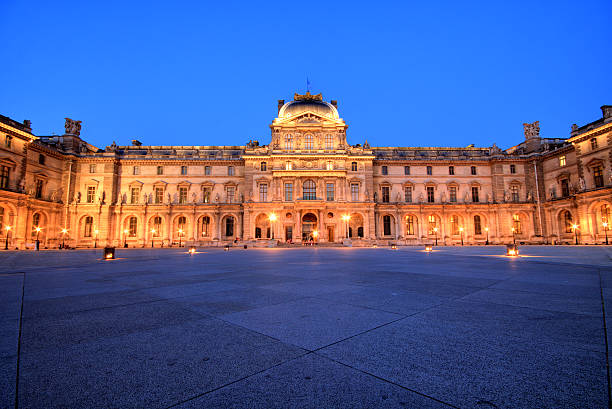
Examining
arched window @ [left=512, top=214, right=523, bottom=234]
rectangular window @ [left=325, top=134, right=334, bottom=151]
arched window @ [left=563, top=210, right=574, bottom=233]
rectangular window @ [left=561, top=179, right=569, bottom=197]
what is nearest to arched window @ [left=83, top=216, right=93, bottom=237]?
rectangular window @ [left=325, top=134, right=334, bottom=151]

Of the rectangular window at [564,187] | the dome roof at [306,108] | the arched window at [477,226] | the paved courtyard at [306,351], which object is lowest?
the paved courtyard at [306,351]

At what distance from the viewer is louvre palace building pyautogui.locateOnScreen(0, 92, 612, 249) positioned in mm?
43188

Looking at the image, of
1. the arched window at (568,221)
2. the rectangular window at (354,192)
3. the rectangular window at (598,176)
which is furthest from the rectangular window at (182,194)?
the arched window at (568,221)

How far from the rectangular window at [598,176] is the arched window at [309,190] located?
34175 millimetres

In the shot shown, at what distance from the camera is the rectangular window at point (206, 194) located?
47.8m

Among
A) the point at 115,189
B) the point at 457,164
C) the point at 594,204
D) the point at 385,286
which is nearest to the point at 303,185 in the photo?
the point at 457,164

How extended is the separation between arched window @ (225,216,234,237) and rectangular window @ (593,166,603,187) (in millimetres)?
47893

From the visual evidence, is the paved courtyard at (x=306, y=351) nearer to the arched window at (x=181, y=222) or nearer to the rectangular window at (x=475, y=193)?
the arched window at (x=181, y=222)

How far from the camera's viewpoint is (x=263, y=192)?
148 ft

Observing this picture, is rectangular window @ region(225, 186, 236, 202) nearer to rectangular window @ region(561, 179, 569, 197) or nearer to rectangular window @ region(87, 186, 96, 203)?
rectangular window @ region(87, 186, 96, 203)

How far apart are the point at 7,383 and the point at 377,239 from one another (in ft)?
151

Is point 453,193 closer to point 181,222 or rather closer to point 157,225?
point 181,222

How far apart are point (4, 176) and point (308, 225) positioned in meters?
37.1

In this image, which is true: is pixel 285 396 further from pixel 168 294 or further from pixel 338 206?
pixel 338 206
